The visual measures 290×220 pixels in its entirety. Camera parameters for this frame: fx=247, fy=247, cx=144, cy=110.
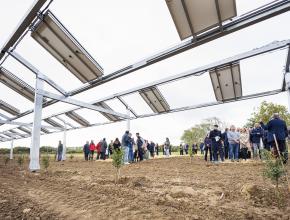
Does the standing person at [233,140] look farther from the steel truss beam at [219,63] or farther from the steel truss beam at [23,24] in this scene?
the steel truss beam at [23,24]

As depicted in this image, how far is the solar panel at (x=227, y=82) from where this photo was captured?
8062 millimetres

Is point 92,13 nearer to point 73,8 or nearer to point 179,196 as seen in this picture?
point 73,8

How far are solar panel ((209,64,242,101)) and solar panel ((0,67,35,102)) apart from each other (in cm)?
750

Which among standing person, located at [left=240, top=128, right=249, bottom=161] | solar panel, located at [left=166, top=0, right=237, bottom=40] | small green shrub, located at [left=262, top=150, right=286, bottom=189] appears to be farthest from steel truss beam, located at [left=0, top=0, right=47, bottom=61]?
standing person, located at [left=240, top=128, right=249, bottom=161]

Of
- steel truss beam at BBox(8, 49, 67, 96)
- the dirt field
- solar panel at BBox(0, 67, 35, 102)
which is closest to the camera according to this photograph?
the dirt field

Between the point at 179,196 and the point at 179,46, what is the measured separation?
363 centimetres

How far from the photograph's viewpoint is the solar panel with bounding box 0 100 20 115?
1281 cm

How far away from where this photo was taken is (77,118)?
52.2ft

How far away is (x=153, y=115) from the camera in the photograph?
1220 cm

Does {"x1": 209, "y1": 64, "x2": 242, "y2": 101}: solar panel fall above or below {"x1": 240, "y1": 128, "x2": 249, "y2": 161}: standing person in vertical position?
above

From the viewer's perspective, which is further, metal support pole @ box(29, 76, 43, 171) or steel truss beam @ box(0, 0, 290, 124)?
metal support pole @ box(29, 76, 43, 171)

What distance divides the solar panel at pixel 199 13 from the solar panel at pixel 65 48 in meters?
3.16

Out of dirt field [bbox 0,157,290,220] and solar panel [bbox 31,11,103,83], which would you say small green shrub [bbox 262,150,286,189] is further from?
solar panel [bbox 31,11,103,83]

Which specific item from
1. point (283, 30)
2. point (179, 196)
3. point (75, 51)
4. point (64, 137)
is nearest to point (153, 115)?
point (75, 51)
